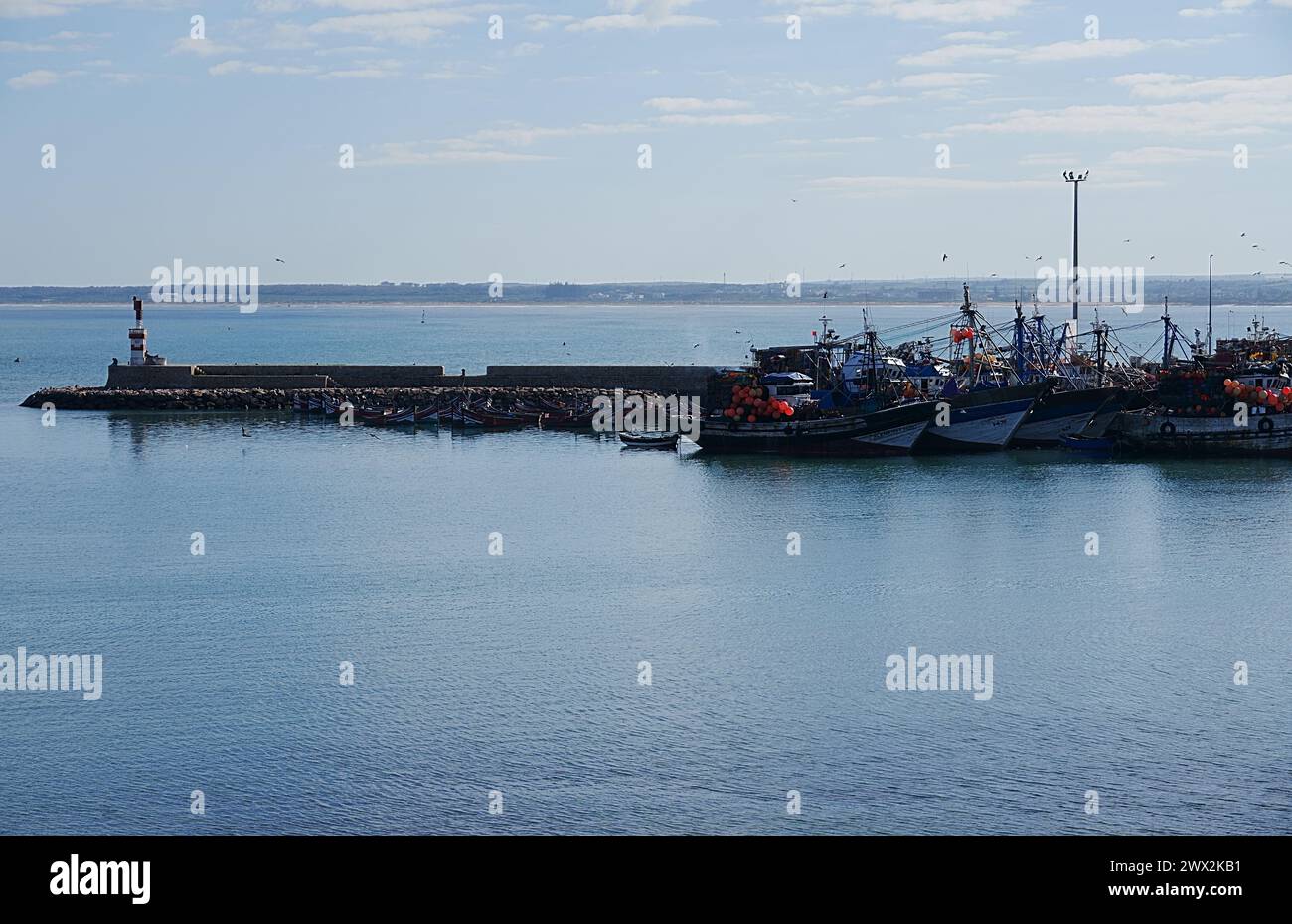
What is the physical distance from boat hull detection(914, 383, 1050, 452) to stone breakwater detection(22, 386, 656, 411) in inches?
614

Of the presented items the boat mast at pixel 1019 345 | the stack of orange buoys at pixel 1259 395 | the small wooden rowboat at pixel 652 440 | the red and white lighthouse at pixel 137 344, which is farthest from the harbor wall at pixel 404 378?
the stack of orange buoys at pixel 1259 395

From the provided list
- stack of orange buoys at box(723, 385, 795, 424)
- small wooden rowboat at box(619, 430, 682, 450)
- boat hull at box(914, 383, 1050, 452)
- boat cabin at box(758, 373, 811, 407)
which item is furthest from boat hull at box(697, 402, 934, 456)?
small wooden rowboat at box(619, 430, 682, 450)

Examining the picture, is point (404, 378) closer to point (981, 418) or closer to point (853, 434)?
point (853, 434)

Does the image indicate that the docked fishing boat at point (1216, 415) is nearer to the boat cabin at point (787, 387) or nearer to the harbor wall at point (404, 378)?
the boat cabin at point (787, 387)

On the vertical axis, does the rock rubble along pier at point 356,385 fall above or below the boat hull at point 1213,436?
above

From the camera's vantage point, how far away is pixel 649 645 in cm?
2662

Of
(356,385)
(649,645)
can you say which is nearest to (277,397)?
(356,385)

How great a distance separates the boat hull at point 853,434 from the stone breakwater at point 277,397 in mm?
13402

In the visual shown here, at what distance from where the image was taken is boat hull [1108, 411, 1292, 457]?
4931 cm

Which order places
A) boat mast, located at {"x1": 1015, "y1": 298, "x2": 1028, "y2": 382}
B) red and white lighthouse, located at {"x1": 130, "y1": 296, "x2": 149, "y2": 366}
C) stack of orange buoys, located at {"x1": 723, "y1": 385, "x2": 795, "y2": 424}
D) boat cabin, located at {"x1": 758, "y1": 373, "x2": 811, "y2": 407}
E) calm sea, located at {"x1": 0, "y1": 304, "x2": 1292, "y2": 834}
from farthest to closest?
red and white lighthouse, located at {"x1": 130, "y1": 296, "x2": 149, "y2": 366}
boat mast, located at {"x1": 1015, "y1": 298, "x2": 1028, "y2": 382}
boat cabin, located at {"x1": 758, "y1": 373, "x2": 811, "y2": 407}
stack of orange buoys, located at {"x1": 723, "y1": 385, "x2": 795, "y2": 424}
calm sea, located at {"x1": 0, "y1": 304, "x2": 1292, "y2": 834}

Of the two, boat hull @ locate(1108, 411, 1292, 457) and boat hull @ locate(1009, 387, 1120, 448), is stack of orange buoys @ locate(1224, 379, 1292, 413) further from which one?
boat hull @ locate(1009, 387, 1120, 448)

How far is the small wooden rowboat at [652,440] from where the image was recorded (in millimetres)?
54219
